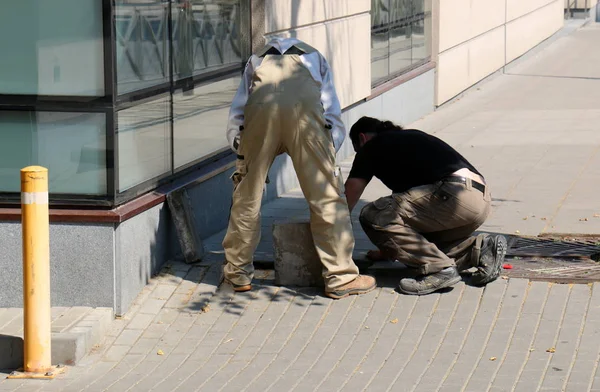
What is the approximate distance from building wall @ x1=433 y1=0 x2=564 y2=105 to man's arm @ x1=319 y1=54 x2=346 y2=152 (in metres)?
10.1

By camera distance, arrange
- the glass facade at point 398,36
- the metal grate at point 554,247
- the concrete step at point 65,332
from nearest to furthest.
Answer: the concrete step at point 65,332 → the metal grate at point 554,247 → the glass facade at point 398,36

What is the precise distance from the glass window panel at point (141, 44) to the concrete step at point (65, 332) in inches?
56.4

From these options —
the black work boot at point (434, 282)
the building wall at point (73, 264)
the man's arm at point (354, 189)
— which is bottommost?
the black work boot at point (434, 282)

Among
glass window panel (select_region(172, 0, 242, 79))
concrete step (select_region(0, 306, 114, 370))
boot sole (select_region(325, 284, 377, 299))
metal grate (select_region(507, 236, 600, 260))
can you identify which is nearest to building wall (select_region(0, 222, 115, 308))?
concrete step (select_region(0, 306, 114, 370))

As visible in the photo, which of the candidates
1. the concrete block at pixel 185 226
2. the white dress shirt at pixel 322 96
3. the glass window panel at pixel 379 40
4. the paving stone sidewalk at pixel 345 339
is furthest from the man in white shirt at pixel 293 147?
the glass window panel at pixel 379 40

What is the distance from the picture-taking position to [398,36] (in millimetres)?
16125

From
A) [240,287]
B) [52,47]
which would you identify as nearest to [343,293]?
[240,287]

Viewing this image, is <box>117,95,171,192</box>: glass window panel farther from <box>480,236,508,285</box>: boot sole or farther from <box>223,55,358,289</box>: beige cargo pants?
<box>480,236,508,285</box>: boot sole

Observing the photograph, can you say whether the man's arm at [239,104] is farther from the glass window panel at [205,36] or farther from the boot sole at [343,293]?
the boot sole at [343,293]

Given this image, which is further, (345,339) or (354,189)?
(354,189)

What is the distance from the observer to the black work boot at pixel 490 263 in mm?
7766

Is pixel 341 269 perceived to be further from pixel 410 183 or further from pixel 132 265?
pixel 132 265

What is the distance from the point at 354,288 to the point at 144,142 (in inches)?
68.5

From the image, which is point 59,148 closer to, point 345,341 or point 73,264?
point 73,264
